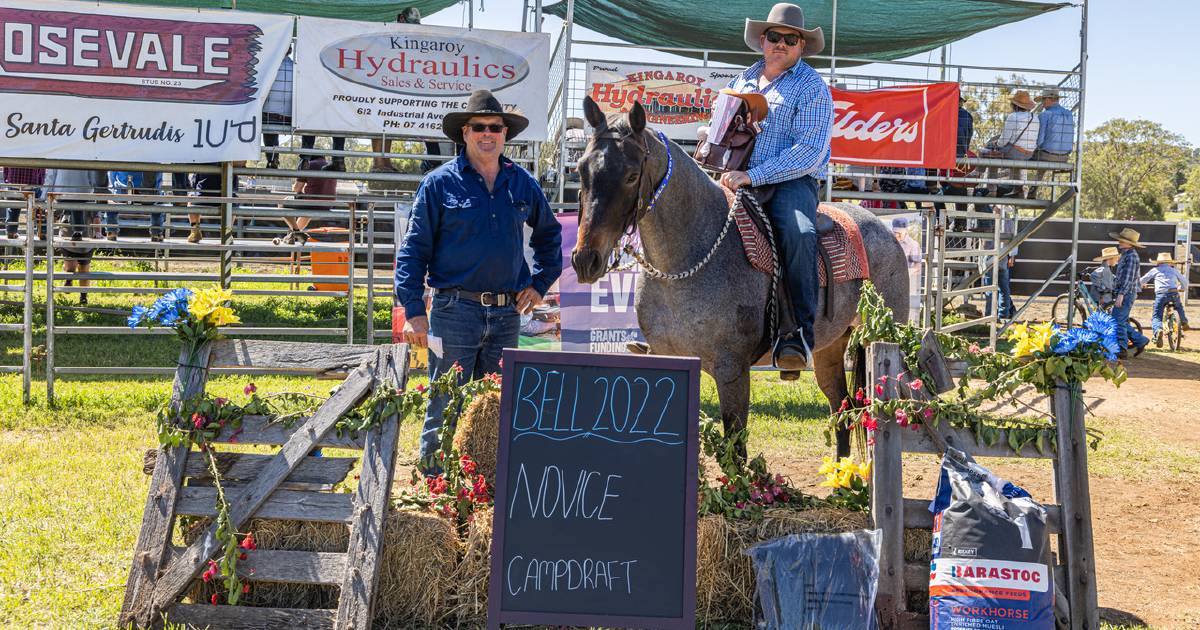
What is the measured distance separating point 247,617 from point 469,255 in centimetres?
209

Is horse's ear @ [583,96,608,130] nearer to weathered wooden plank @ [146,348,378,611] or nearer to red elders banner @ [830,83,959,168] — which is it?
weathered wooden plank @ [146,348,378,611]

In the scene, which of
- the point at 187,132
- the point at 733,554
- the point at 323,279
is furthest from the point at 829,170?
the point at 733,554

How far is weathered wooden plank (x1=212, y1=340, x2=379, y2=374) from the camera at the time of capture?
460 cm

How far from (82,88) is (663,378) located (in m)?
Result: 10.5

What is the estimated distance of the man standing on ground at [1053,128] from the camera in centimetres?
1472

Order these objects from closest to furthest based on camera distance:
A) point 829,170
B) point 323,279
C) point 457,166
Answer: point 457,166
point 323,279
point 829,170

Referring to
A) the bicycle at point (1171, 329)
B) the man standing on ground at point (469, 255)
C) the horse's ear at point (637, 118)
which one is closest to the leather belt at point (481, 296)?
the man standing on ground at point (469, 255)

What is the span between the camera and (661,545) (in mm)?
4105

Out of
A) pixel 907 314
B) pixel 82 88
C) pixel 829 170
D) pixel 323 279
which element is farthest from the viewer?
pixel 829 170

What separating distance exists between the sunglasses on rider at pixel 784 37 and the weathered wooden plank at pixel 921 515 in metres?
2.93

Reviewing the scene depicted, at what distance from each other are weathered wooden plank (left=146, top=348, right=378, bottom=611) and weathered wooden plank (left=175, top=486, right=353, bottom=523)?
0.04 meters

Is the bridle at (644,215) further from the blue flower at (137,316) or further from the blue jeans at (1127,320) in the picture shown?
the blue jeans at (1127,320)

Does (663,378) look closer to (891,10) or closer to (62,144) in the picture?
(62,144)

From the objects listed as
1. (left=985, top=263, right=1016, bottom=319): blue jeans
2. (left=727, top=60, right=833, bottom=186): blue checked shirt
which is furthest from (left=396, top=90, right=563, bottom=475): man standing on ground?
(left=985, top=263, right=1016, bottom=319): blue jeans
